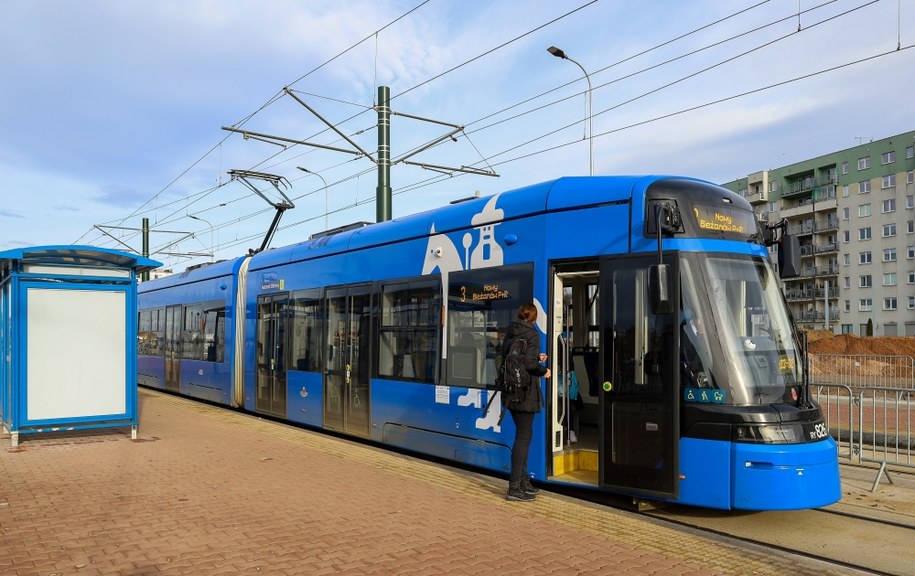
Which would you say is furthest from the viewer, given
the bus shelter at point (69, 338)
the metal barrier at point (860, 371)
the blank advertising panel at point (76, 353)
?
the metal barrier at point (860, 371)

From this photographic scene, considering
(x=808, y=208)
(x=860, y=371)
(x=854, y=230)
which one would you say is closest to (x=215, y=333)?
(x=860, y=371)


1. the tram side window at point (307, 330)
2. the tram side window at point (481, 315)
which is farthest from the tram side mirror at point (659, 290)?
the tram side window at point (307, 330)

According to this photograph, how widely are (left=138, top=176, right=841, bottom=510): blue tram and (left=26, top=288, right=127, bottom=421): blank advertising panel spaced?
3076mm

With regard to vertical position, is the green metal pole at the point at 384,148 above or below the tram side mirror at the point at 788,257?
above

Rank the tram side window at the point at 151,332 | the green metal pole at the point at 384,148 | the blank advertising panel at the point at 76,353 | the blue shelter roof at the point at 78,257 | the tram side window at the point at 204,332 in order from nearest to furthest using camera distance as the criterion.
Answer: the blue shelter roof at the point at 78,257 < the blank advertising panel at the point at 76,353 < the green metal pole at the point at 384,148 < the tram side window at the point at 204,332 < the tram side window at the point at 151,332

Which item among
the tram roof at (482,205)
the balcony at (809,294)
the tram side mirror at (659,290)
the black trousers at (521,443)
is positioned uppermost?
the balcony at (809,294)

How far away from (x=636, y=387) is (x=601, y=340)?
546mm

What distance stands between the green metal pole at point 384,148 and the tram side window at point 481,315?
613cm

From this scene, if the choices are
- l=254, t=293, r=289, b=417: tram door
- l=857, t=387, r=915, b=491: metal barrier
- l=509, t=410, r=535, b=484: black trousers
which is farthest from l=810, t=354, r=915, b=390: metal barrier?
l=509, t=410, r=535, b=484: black trousers

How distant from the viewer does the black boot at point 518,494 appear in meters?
7.03

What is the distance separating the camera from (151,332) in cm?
2105

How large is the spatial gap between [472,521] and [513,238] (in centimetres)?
302

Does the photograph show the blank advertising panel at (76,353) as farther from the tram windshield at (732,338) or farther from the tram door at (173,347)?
the tram windshield at (732,338)

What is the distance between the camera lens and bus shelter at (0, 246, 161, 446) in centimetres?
1023
